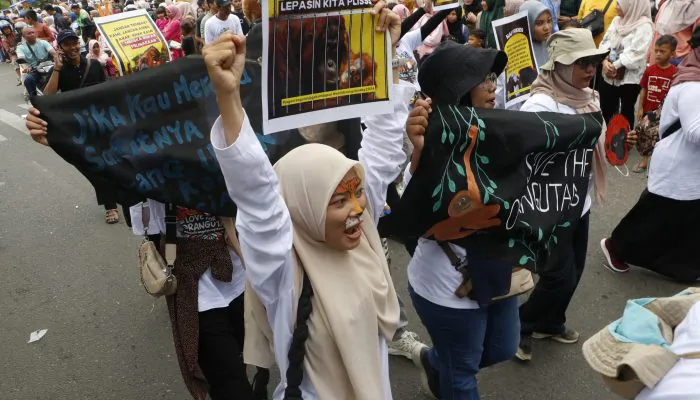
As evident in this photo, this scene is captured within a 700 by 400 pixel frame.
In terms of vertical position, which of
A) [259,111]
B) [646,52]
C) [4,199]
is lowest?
[4,199]

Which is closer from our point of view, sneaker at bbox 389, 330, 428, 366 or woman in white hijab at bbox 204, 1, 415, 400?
woman in white hijab at bbox 204, 1, 415, 400

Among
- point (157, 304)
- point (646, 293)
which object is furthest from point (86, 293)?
point (646, 293)

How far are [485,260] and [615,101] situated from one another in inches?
214

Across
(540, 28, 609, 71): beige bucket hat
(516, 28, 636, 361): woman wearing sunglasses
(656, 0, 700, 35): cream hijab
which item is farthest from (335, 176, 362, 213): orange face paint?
(656, 0, 700, 35): cream hijab

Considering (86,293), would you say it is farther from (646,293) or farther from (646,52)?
(646,52)

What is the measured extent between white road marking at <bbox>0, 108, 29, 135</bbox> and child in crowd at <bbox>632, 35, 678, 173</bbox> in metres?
9.13

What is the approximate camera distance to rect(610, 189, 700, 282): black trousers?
13.3 feet

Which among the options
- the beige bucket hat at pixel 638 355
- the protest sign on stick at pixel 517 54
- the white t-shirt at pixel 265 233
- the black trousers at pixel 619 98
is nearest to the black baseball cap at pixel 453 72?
the white t-shirt at pixel 265 233

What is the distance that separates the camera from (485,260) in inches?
101

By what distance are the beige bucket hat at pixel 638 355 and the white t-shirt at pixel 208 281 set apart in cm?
164

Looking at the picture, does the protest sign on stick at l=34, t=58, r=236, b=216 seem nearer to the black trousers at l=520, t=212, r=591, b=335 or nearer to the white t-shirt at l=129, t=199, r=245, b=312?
the white t-shirt at l=129, t=199, r=245, b=312

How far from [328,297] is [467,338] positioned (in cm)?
104

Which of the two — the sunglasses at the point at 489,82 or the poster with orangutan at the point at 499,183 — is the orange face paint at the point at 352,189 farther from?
the sunglasses at the point at 489,82

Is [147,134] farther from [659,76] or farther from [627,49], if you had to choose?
[627,49]
